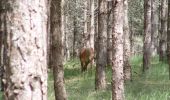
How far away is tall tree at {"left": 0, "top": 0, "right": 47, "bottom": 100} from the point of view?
11.9ft

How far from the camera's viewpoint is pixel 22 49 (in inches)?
143

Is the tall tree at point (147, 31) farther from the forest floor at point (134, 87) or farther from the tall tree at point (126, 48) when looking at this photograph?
the tall tree at point (126, 48)

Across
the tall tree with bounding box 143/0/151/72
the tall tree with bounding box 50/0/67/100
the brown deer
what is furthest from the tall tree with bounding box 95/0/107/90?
the brown deer

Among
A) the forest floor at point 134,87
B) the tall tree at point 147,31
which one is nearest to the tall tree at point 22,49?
the forest floor at point 134,87

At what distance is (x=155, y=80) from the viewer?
1464cm

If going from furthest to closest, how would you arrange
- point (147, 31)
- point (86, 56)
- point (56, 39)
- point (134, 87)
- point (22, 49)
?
point (86, 56) → point (147, 31) → point (134, 87) → point (56, 39) → point (22, 49)

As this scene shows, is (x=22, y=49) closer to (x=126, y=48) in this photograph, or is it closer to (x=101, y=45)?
(x=101, y=45)

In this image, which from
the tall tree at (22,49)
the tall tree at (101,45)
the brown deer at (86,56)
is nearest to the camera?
the tall tree at (22,49)

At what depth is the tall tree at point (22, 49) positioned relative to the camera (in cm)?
362

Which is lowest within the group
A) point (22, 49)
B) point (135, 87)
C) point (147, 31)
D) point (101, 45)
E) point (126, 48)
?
point (135, 87)

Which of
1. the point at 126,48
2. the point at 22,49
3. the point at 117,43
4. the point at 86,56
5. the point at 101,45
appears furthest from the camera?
the point at 86,56

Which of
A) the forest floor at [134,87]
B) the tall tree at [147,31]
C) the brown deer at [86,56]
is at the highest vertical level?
the tall tree at [147,31]

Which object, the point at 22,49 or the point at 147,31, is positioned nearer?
the point at 22,49

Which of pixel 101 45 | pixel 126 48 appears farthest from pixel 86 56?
pixel 101 45
